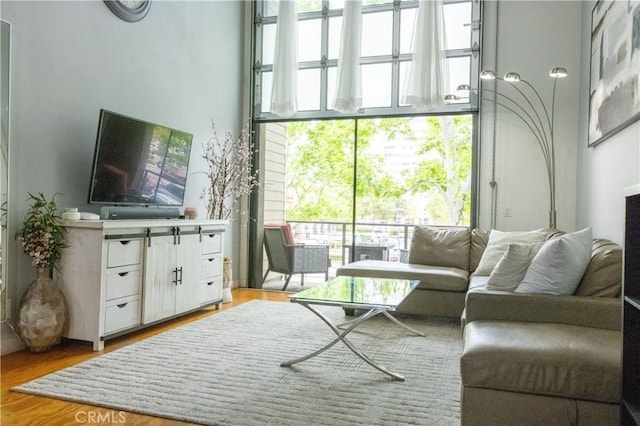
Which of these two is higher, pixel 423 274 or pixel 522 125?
pixel 522 125

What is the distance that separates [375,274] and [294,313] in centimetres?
85

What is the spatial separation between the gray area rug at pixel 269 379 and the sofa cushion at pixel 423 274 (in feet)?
1.55

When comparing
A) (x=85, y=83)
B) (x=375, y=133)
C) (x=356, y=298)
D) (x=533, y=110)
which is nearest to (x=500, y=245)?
(x=533, y=110)

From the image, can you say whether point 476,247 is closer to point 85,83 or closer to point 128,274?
point 128,274

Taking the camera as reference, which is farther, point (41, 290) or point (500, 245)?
point (500, 245)

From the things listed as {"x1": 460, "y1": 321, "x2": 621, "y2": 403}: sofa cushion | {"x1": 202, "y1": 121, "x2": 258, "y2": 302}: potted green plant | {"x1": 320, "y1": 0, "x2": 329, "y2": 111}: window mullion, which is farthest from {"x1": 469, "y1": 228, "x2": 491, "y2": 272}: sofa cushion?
{"x1": 460, "y1": 321, "x2": 621, "y2": 403}: sofa cushion

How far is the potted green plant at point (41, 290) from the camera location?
3.08 metres

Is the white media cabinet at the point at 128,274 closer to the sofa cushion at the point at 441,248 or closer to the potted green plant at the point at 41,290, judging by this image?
the potted green plant at the point at 41,290

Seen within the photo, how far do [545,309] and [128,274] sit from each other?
110 inches

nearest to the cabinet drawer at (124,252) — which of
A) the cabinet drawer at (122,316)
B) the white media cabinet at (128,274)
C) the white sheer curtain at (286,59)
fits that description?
the white media cabinet at (128,274)

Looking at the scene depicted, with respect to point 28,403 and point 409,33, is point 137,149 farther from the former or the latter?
point 409,33

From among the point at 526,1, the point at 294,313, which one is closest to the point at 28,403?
the point at 294,313

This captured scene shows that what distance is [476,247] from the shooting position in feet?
15.5

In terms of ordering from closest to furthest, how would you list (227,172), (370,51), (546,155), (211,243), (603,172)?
(603,172)
(211,243)
(546,155)
(227,172)
(370,51)
